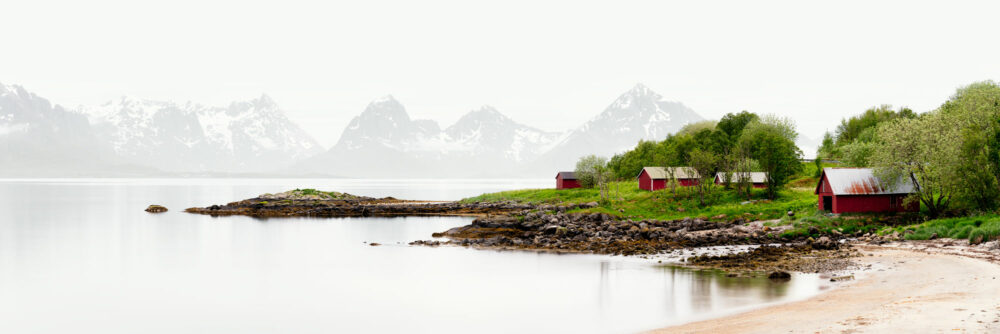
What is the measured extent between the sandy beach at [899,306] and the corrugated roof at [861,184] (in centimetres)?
1840

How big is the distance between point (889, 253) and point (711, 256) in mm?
9680

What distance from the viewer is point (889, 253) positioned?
39.9 m

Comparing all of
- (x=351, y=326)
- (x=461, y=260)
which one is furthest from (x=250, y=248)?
(x=351, y=326)

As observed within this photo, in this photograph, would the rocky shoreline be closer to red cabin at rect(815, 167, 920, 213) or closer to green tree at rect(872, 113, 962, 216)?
red cabin at rect(815, 167, 920, 213)

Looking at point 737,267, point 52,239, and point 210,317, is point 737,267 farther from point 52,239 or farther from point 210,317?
point 52,239

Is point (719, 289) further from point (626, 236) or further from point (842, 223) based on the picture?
point (842, 223)

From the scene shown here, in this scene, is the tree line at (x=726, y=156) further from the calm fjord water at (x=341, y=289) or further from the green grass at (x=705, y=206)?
the calm fjord water at (x=341, y=289)

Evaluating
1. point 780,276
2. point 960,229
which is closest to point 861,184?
point 960,229

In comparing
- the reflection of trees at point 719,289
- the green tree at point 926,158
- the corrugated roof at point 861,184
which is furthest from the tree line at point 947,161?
the reflection of trees at point 719,289

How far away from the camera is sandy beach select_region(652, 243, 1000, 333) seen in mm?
20766

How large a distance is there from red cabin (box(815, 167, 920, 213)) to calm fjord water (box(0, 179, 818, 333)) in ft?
66.1

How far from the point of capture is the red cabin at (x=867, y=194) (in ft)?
176

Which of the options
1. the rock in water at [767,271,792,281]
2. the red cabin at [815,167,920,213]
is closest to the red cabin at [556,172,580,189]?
the red cabin at [815,167,920,213]

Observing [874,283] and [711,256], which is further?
[711,256]
